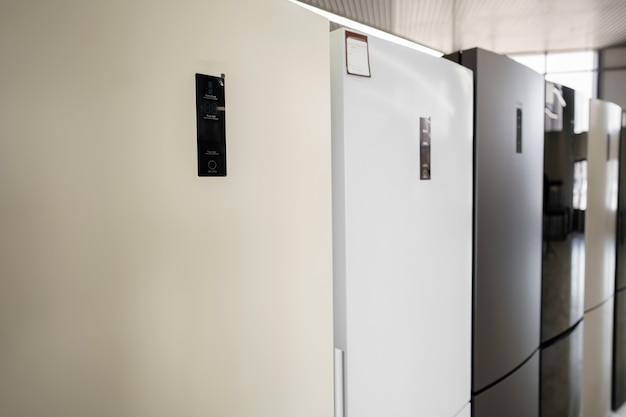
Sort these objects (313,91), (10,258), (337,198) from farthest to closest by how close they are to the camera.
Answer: (337,198) → (313,91) → (10,258)

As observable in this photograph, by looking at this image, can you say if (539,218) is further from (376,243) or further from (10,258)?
(10,258)

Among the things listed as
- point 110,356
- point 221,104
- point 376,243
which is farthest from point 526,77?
point 110,356

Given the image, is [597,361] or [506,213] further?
[597,361]

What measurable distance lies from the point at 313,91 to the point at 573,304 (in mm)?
2097

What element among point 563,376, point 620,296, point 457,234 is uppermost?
point 457,234

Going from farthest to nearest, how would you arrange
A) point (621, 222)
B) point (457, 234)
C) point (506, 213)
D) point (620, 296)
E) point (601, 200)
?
point (620, 296) < point (621, 222) < point (601, 200) < point (506, 213) < point (457, 234)

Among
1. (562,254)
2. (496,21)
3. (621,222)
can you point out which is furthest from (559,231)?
(496,21)

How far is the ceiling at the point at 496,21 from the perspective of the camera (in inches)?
131

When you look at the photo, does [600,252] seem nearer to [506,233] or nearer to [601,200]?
[601,200]

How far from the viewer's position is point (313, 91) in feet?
3.05

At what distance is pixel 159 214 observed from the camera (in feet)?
2.29

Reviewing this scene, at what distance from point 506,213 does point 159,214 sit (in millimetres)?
1433

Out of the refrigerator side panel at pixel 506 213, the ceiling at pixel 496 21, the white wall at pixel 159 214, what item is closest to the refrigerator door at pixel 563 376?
the refrigerator side panel at pixel 506 213

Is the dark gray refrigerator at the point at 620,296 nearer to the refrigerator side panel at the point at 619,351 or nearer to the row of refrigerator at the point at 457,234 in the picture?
the refrigerator side panel at the point at 619,351
